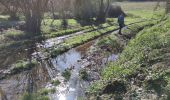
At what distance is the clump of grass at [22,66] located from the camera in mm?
27500

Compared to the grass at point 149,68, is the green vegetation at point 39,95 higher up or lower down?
lower down

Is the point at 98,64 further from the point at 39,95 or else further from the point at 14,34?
the point at 14,34

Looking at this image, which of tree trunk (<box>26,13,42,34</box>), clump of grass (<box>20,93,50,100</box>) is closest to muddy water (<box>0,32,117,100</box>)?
clump of grass (<box>20,93,50,100</box>)

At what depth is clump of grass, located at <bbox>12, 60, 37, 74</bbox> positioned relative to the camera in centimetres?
2750

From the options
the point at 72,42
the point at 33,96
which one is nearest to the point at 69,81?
the point at 33,96

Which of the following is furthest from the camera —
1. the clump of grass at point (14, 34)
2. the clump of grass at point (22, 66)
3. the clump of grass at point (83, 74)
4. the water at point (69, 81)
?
the clump of grass at point (14, 34)

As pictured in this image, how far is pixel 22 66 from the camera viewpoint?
28250 millimetres

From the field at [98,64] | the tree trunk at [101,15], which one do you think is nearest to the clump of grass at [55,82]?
the field at [98,64]

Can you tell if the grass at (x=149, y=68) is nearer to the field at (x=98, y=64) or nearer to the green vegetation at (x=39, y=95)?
the field at (x=98, y=64)

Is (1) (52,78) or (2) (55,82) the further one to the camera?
(1) (52,78)

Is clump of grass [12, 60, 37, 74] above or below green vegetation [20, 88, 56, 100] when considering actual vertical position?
below

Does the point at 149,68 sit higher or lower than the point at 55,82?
higher

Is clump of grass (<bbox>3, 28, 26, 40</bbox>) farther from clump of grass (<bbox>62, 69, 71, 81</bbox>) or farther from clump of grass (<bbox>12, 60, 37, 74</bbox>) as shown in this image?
clump of grass (<bbox>62, 69, 71, 81</bbox>)

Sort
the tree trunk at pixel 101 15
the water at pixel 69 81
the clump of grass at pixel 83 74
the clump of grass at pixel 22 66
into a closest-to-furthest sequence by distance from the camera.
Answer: the water at pixel 69 81 < the clump of grass at pixel 83 74 < the clump of grass at pixel 22 66 < the tree trunk at pixel 101 15
